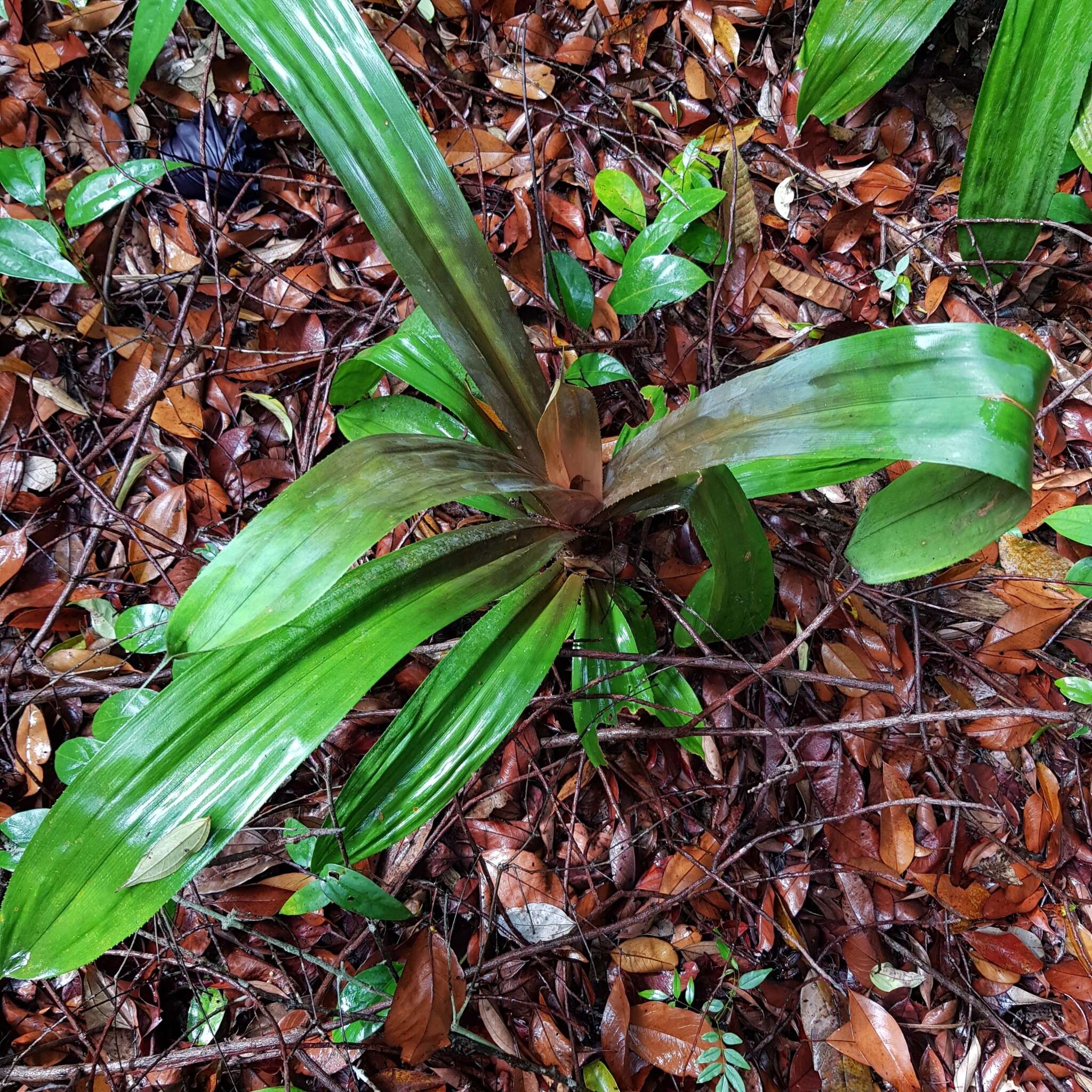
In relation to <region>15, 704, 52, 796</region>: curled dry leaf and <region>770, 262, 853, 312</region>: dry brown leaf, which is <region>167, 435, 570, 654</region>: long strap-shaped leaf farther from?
<region>770, 262, 853, 312</region>: dry brown leaf

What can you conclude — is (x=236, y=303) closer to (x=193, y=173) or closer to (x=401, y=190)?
(x=193, y=173)

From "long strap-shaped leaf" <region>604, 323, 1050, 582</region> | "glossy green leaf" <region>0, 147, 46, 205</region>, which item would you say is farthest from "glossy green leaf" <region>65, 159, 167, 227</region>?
"long strap-shaped leaf" <region>604, 323, 1050, 582</region>

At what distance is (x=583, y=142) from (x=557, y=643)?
1070 millimetres

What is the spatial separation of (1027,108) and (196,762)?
149cm

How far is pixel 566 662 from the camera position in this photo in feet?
3.88

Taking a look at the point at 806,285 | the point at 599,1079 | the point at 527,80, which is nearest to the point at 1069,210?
the point at 806,285

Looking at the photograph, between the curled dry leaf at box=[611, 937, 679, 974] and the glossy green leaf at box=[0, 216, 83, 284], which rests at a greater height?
the glossy green leaf at box=[0, 216, 83, 284]

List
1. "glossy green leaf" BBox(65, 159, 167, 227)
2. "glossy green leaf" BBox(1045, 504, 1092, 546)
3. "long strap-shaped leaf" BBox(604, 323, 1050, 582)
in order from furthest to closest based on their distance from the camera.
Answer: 1. "glossy green leaf" BBox(65, 159, 167, 227)
2. "glossy green leaf" BBox(1045, 504, 1092, 546)
3. "long strap-shaped leaf" BBox(604, 323, 1050, 582)

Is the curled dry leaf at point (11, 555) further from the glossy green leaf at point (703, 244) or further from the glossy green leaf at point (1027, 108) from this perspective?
the glossy green leaf at point (1027, 108)

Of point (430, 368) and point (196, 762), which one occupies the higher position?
point (430, 368)

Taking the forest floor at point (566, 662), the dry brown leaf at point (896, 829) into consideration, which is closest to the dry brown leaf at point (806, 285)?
the forest floor at point (566, 662)

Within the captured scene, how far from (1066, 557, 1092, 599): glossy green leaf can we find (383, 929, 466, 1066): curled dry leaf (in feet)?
3.85

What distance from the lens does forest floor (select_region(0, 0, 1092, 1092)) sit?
1.07 m

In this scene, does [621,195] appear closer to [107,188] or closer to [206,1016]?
[107,188]
